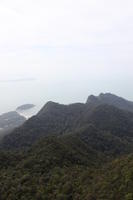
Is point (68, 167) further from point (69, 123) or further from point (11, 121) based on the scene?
point (11, 121)

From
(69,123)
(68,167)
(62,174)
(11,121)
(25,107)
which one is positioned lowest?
(11,121)

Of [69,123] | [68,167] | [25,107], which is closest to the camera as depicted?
[68,167]

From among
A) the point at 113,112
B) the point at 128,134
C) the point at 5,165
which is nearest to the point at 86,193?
the point at 5,165

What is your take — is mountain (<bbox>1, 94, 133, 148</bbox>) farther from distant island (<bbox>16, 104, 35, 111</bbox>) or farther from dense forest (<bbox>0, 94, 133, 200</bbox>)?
distant island (<bbox>16, 104, 35, 111</bbox>)

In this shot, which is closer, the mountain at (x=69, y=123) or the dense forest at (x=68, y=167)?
the dense forest at (x=68, y=167)

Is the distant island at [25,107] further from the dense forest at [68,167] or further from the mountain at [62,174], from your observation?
the mountain at [62,174]

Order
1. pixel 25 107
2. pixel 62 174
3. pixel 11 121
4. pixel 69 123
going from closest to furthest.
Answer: pixel 62 174, pixel 69 123, pixel 11 121, pixel 25 107

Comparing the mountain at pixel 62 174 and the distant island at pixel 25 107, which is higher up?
the distant island at pixel 25 107

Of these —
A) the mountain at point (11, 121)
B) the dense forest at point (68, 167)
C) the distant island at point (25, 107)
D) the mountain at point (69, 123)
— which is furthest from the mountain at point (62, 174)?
the distant island at point (25, 107)

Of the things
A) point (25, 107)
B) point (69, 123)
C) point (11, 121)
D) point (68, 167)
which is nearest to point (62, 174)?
point (68, 167)

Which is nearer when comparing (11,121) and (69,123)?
(69,123)

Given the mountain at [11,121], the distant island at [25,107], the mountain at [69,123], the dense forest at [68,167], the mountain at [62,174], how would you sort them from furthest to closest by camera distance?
the distant island at [25,107] < the mountain at [11,121] < the mountain at [69,123] < the dense forest at [68,167] < the mountain at [62,174]

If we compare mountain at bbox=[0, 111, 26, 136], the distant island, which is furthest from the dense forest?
the distant island
